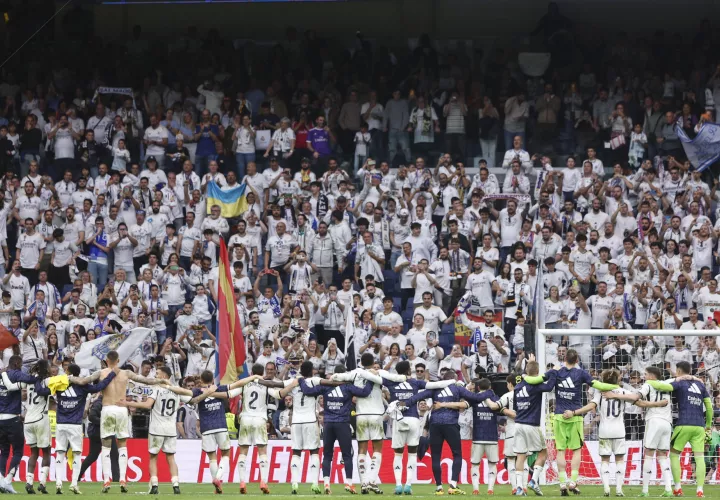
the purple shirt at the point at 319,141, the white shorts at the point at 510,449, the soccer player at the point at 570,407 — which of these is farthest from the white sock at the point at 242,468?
the purple shirt at the point at 319,141

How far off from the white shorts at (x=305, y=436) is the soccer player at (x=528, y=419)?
3270 mm

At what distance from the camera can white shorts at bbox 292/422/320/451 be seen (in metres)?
21.4

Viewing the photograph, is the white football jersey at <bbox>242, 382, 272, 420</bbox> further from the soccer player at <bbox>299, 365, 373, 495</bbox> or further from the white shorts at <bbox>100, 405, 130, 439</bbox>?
the white shorts at <bbox>100, 405, 130, 439</bbox>

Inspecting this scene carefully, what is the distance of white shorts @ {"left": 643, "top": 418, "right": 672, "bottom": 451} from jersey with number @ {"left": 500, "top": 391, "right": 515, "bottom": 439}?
86.7 inches

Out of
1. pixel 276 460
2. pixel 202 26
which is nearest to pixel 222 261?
pixel 276 460

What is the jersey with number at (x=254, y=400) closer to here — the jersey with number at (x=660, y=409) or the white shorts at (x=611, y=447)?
the white shorts at (x=611, y=447)

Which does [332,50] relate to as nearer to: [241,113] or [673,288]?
[241,113]

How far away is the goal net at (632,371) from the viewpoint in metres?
24.2

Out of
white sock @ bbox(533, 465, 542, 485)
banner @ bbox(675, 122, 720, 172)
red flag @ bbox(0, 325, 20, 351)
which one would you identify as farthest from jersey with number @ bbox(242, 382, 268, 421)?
banner @ bbox(675, 122, 720, 172)

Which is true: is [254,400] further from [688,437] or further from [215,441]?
[688,437]

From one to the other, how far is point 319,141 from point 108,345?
8.70 metres

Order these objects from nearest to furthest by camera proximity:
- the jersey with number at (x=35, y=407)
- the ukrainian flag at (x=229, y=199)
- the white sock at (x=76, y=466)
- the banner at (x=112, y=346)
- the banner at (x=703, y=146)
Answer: the white sock at (x=76, y=466) < the jersey with number at (x=35, y=407) < the banner at (x=112, y=346) < the ukrainian flag at (x=229, y=199) < the banner at (x=703, y=146)

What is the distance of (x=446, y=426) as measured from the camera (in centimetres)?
2125

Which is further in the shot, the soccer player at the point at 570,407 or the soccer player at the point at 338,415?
the soccer player at the point at 338,415
